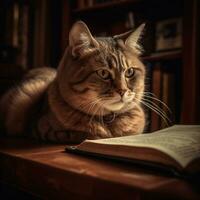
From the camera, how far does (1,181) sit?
2.57 feet

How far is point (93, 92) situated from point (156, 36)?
862 millimetres

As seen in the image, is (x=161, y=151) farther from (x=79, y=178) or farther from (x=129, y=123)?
(x=129, y=123)

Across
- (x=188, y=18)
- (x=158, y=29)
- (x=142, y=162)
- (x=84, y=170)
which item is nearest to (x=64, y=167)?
(x=84, y=170)

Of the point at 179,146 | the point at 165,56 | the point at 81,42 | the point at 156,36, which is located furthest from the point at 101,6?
the point at 179,146

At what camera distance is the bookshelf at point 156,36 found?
1403 millimetres

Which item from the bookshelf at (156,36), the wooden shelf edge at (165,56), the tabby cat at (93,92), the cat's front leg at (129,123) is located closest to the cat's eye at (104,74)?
the tabby cat at (93,92)

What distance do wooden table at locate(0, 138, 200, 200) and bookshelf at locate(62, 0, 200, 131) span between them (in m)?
0.77

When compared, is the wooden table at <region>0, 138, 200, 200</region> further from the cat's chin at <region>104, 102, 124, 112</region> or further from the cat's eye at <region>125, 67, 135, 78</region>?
the cat's eye at <region>125, 67, 135, 78</region>

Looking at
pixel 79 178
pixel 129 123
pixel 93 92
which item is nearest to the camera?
pixel 79 178

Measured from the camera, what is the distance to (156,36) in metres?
1.70

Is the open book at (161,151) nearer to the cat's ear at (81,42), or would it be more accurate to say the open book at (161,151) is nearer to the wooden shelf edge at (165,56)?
the cat's ear at (81,42)

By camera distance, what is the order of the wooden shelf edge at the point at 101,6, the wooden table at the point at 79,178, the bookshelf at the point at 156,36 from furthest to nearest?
the wooden shelf edge at the point at 101,6
the bookshelf at the point at 156,36
the wooden table at the point at 79,178

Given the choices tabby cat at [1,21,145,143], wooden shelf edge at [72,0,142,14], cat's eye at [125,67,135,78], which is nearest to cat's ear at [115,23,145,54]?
tabby cat at [1,21,145,143]

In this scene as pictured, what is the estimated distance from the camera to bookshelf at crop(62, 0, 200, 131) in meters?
1.40
